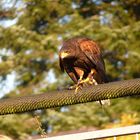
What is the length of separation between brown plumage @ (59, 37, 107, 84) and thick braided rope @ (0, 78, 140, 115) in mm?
1682

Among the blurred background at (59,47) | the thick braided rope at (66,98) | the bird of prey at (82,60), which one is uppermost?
the thick braided rope at (66,98)

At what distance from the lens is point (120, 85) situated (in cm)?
309

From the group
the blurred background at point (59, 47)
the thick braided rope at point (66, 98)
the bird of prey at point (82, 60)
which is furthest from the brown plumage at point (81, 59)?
the blurred background at point (59, 47)

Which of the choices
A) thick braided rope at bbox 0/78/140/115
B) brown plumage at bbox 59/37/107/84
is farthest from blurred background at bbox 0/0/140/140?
thick braided rope at bbox 0/78/140/115

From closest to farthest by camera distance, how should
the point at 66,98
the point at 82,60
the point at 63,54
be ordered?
the point at 66,98, the point at 63,54, the point at 82,60

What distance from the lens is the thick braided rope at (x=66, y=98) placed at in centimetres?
310

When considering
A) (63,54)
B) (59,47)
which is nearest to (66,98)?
(63,54)

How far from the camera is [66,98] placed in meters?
3.25

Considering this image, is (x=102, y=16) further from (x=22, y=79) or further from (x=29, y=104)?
(x=29, y=104)

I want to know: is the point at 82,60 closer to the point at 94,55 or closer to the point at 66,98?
the point at 94,55

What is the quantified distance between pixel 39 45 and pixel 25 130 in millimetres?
1804

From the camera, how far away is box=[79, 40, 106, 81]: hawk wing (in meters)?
4.93

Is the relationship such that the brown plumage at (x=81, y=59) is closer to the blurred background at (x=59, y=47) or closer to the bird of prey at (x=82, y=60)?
the bird of prey at (x=82, y=60)

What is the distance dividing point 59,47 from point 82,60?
24.1 feet
